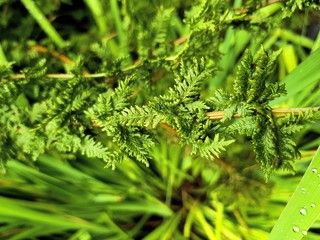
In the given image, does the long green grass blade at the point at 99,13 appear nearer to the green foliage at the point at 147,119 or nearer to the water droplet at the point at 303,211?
the green foliage at the point at 147,119

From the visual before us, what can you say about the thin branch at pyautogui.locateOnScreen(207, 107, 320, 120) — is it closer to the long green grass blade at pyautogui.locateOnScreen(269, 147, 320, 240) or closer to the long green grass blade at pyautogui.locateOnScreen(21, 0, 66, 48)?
the long green grass blade at pyautogui.locateOnScreen(269, 147, 320, 240)

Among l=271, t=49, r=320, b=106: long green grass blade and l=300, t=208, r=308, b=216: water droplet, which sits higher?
l=271, t=49, r=320, b=106: long green grass blade

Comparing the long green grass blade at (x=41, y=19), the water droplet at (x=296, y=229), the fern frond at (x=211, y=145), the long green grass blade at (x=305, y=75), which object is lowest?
the water droplet at (x=296, y=229)

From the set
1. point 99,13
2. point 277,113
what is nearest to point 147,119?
point 277,113

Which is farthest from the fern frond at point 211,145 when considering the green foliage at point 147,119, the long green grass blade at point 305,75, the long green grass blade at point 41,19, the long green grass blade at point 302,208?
the long green grass blade at point 41,19

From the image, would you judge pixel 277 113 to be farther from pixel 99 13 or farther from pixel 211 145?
pixel 99 13

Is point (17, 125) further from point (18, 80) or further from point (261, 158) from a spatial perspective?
point (261, 158)

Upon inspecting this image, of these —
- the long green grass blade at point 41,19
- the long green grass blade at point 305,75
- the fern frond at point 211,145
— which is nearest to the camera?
the fern frond at point 211,145

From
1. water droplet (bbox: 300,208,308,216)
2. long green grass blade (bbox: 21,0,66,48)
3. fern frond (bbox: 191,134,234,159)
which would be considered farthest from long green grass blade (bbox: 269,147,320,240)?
long green grass blade (bbox: 21,0,66,48)
